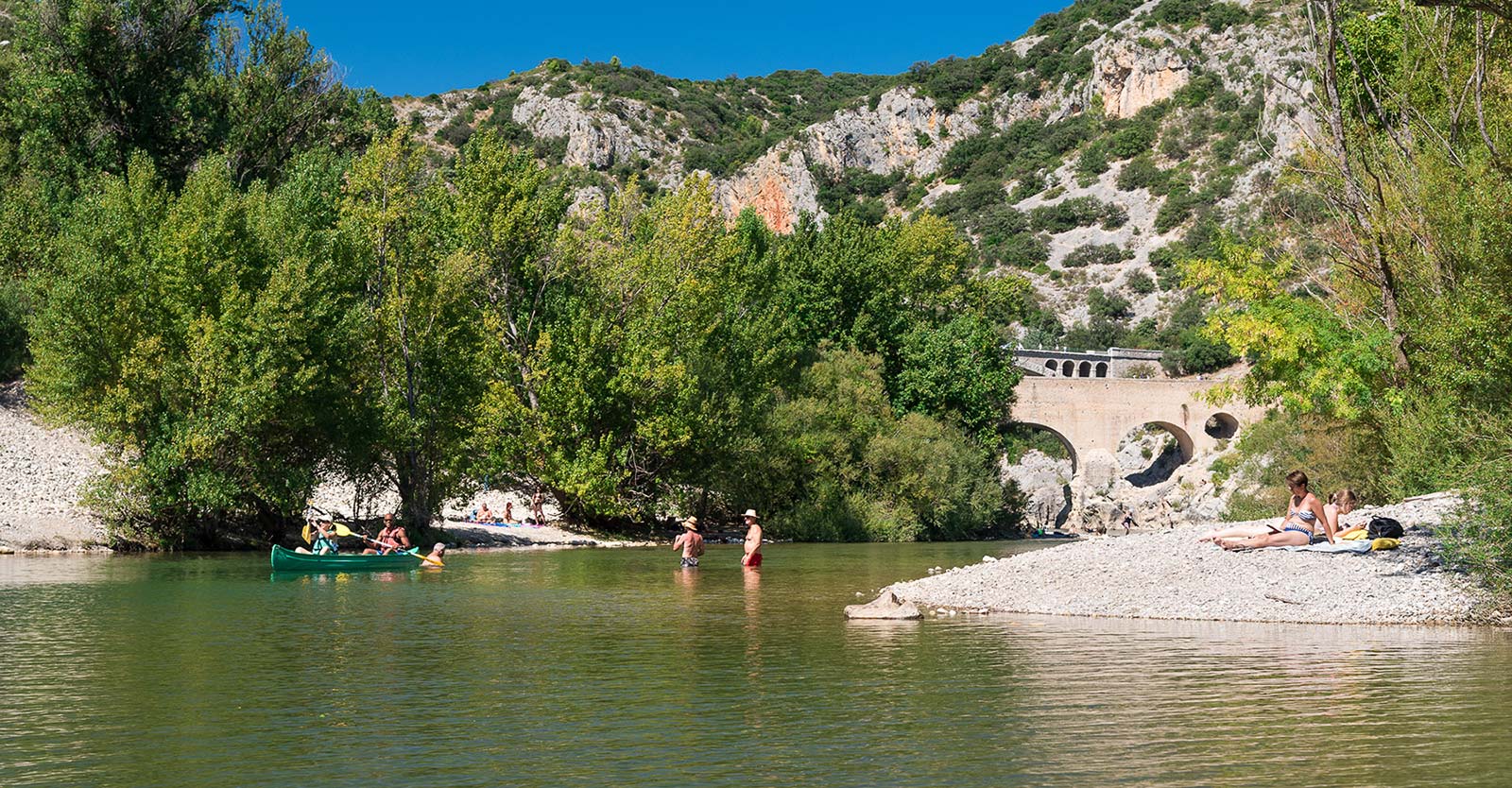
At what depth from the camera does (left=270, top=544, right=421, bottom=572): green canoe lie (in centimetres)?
2881

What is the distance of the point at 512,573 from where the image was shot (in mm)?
29953

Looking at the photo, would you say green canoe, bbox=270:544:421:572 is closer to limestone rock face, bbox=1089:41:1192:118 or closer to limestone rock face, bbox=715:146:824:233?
limestone rock face, bbox=715:146:824:233

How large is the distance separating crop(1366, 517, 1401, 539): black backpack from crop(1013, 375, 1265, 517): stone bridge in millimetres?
57307

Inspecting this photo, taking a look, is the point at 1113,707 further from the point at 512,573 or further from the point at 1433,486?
the point at 512,573

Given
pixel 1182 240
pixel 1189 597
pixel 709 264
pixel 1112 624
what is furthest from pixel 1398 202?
pixel 1182 240

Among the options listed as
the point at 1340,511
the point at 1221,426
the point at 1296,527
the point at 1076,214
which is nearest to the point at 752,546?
the point at 1340,511

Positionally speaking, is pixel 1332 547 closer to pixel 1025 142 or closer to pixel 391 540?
pixel 391 540

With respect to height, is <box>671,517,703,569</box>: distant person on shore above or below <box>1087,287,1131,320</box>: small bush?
below

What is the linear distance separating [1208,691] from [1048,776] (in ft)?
13.4

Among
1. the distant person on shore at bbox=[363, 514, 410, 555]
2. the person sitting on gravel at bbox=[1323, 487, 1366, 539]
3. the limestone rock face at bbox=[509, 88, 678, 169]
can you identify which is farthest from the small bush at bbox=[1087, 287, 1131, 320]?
the person sitting on gravel at bbox=[1323, 487, 1366, 539]

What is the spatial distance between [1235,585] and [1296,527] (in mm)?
2009

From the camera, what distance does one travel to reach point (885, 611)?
2022 centimetres

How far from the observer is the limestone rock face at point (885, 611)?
20.1 meters

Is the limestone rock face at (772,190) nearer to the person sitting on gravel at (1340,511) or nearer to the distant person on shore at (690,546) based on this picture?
the distant person on shore at (690,546)
